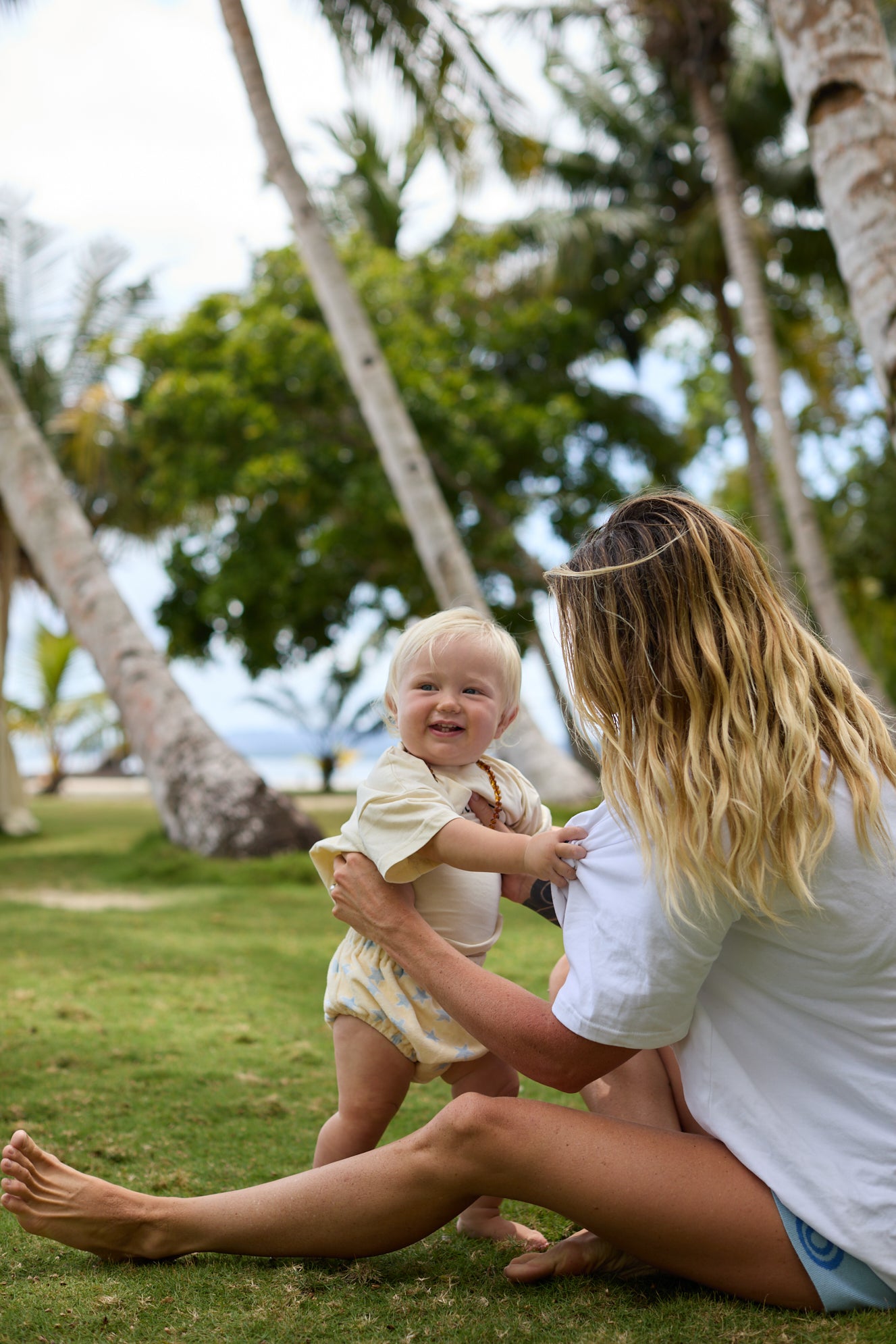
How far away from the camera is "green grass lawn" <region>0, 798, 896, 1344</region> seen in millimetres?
1876

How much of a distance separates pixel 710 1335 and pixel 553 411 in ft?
47.2

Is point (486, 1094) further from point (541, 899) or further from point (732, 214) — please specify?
point (732, 214)

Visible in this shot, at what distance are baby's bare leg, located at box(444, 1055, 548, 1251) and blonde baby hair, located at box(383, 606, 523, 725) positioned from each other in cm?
79

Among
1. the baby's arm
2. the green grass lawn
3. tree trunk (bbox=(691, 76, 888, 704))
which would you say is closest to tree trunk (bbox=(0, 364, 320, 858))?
the green grass lawn

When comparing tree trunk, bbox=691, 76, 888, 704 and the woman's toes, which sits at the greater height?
tree trunk, bbox=691, 76, 888, 704

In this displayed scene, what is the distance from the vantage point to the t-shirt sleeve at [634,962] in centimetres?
169

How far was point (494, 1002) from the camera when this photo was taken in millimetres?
1904

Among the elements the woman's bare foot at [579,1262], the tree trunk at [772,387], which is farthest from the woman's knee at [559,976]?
the tree trunk at [772,387]

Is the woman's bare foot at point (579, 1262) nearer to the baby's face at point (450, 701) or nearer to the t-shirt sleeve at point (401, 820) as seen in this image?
the t-shirt sleeve at point (401, 820)

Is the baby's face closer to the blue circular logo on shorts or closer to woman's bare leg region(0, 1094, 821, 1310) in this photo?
woman's bare leg region(0, 1094, 821, 1310)

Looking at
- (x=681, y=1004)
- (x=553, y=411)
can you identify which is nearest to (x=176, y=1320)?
(x=681, y=1004)

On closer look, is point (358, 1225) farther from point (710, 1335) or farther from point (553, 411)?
point (553, 411)

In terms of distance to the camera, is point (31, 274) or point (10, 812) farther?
point (31, 274)

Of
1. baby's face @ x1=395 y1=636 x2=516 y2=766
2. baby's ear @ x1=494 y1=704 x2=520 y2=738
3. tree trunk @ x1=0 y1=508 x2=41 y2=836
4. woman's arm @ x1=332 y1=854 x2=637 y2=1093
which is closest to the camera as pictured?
woman's arm @ x1=332 y1=854 x2=637 y2=1093
